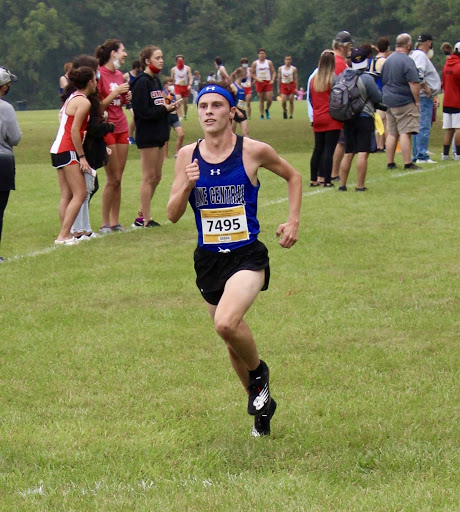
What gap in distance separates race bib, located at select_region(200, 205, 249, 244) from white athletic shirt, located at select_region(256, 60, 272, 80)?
28016 millimetres

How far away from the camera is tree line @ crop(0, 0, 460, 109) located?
89.6 metres

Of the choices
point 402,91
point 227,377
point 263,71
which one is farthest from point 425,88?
point 263,71

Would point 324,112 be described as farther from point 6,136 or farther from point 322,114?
point 6,136

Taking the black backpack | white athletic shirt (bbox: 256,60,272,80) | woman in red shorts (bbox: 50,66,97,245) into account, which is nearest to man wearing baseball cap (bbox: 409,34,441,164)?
the black backpack

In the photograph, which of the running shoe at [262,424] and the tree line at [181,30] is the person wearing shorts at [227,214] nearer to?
the running shoe at [262,424]

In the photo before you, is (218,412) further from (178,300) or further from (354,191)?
(354,191)

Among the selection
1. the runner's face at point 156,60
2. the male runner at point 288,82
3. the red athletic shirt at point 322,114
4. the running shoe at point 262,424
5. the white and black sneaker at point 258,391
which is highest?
the runner's face at point 156,60

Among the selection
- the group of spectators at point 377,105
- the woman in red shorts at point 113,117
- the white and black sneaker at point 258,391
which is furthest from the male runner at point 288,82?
the white and black sneaker at point 258,391

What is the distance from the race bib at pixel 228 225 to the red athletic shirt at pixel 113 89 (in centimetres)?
668

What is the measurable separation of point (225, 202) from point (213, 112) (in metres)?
0.50

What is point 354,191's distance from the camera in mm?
14602

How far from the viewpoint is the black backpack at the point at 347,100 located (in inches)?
539

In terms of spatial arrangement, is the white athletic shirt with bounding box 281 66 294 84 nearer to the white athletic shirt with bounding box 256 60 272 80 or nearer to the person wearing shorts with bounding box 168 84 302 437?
the white athletic shirt with bounding box 256 60 272 80

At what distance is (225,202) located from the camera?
5426 mm
